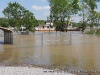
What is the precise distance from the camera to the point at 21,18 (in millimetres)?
64000

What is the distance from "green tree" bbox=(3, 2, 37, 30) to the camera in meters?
62.7

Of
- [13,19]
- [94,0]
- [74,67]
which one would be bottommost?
[74,67]

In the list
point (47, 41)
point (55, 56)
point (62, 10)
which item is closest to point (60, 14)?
point (62, 10)

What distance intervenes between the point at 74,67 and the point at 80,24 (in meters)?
61.9

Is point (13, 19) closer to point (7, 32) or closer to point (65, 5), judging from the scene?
point (65, 5)

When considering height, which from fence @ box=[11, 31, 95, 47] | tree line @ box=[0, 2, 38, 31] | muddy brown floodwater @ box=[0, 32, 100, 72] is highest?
tree line @ box=[0, 2, 38, 31]

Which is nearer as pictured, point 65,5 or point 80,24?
point 65,5

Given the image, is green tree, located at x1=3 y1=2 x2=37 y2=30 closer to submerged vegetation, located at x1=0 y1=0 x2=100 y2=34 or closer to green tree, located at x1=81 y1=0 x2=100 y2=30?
submerged vegetation, located at x1=0 y1=0 x2=100 y2=34

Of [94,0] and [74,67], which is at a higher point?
[94,0]

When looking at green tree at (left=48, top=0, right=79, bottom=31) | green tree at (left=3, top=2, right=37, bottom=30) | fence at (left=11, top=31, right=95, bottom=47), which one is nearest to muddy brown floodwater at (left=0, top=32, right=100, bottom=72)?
fence at (left=11, top=31, right=95, bottom=47)

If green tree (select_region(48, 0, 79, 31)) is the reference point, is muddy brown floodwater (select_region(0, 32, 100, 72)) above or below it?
below

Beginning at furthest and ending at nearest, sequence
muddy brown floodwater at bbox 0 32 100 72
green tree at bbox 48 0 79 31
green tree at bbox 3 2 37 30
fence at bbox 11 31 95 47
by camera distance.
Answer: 1. green tree at bbox 48 0 79 31
2. green tree at bbox 3 2 37 30
3. fence at bbox 11 31 95 47
4. muddy brown floodwater at bbox 0 32 100 72

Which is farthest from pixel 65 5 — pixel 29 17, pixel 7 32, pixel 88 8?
pixel 7 32

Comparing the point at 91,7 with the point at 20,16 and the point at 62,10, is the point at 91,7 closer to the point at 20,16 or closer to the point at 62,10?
the point at 62,10
